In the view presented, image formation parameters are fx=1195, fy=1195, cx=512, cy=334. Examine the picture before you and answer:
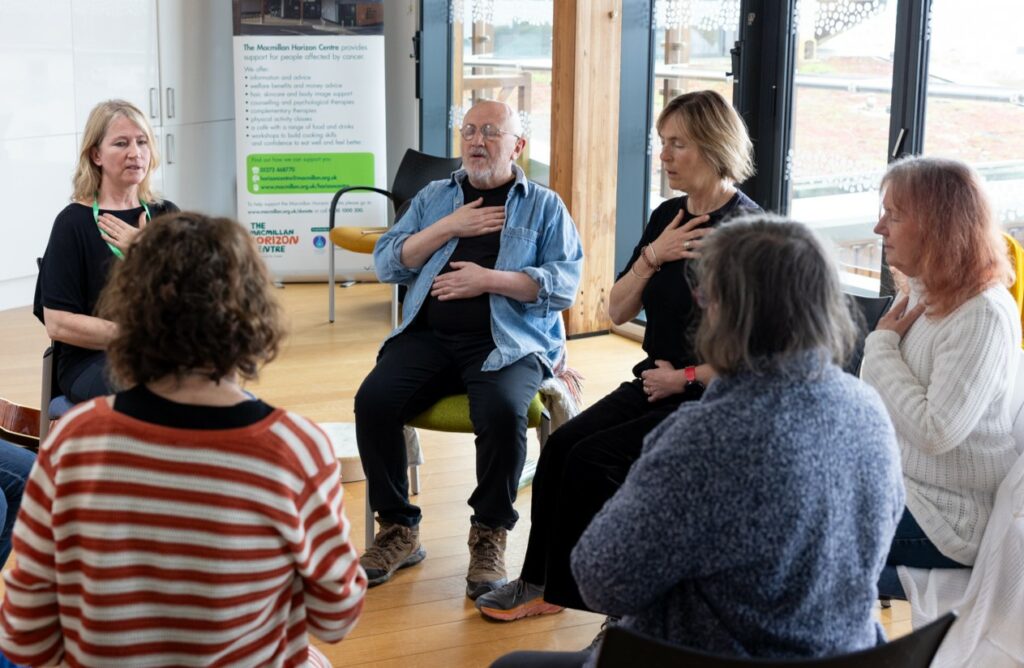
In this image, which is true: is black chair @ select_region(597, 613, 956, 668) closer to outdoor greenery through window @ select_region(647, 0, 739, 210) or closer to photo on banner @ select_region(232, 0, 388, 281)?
outdoor greenery through window @ select_region(647, 0, 739, 210)

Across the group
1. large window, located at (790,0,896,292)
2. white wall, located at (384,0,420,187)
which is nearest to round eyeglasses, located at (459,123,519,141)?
large window, located at (790,0,896,292)

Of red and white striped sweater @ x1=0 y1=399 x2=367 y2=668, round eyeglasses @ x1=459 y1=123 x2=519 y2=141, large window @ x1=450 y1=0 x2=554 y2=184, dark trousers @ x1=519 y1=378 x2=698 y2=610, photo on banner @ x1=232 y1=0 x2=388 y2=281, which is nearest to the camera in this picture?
red and white striped sweater @ x1=0 y1=399 x2=367 y2=668

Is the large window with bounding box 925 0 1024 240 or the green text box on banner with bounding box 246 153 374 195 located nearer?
the large window with bounding box 925 0 1024 240


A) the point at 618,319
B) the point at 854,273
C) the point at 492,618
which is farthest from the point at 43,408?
the point at 854,273

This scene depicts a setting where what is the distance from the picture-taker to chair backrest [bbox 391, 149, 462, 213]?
6219 mm

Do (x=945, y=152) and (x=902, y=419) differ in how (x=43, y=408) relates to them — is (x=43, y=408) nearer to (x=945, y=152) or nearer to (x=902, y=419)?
(x=902, y=419)

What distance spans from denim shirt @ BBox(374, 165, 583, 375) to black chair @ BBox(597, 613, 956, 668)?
1.82 metres

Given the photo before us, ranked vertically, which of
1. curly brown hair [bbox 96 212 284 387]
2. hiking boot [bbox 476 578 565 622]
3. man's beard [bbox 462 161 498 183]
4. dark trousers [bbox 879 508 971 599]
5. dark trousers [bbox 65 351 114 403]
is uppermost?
man's beard [bbox 462 161 498 183]

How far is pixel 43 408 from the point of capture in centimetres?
322

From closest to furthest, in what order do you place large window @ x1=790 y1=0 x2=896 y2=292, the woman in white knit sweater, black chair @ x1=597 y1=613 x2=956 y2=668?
black chair @ x1=597 y1=613 x2=956 y2=668, the woman in white knit sweater, large window @ x1=790 y1=0 x2=896 y2=292

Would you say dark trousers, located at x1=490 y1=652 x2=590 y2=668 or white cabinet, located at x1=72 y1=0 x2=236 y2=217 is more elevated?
white cabinet, located at x1=72 y1=0 x2=236 y2=217

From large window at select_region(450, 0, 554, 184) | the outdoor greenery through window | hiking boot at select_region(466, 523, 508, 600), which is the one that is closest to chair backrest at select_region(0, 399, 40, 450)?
hiking boot at select_region(466, 523, 508, 600)

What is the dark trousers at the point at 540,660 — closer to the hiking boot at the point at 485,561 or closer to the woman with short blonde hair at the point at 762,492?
the woman with short blonde hair at the point at 762,492

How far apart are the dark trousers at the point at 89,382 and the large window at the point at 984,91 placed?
274 cm
